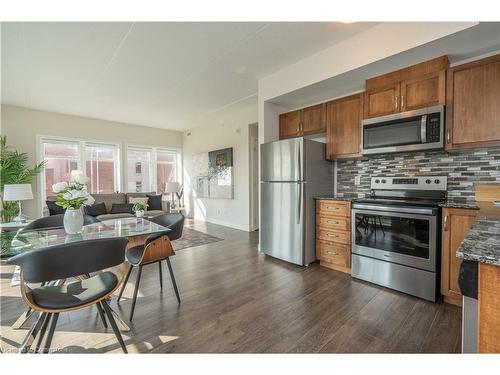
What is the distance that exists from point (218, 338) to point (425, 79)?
301 cm

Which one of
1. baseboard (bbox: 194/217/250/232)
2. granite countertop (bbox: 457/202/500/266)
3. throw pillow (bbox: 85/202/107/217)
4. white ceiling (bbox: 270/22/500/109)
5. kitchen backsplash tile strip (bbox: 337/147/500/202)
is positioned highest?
white ceiling (bbox: 270/22/500/109)

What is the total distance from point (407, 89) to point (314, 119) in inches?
45.2

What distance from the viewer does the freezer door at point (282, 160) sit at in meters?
3.00

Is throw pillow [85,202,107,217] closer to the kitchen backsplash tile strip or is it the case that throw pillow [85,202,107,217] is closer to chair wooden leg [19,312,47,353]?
chair wooden leg [19,312,47,353]

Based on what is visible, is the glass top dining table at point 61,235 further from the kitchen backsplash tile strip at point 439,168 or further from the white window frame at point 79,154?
the white window frame at point 79,154

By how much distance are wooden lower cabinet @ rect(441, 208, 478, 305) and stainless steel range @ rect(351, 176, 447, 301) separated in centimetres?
6

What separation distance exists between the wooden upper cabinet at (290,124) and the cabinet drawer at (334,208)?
1.18m

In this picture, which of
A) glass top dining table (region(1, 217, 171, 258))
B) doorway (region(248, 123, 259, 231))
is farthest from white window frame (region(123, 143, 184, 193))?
glass top dining table (region(1, 217, 171, 258))

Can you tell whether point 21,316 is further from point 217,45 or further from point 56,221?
point 217,45

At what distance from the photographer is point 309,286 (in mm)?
2527

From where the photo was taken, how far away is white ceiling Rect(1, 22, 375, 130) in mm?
2471

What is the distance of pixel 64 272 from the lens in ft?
4.13

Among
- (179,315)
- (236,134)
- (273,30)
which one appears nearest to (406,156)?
(273,30)

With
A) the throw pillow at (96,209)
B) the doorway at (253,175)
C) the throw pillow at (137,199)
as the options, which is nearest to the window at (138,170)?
the throw pillow at (137,199)
